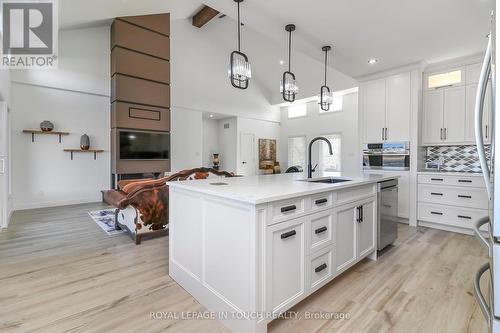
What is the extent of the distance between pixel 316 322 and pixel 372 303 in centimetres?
53

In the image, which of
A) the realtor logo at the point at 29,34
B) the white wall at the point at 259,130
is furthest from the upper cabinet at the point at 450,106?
the realtor logo at the point at 29,34

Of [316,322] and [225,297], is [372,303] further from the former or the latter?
[225,297]

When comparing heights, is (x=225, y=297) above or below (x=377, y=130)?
below

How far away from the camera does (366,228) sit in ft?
8.21

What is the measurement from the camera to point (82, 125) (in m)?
5.89

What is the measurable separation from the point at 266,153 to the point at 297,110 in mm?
2004

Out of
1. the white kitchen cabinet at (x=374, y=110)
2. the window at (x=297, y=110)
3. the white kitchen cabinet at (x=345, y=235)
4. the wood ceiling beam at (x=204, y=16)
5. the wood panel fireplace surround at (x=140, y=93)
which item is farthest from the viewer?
the window at (x=297, y=110)

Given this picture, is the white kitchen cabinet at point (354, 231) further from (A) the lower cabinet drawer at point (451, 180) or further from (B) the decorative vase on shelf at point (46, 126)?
(B) the decorative vase on shelf at point (46, 126)

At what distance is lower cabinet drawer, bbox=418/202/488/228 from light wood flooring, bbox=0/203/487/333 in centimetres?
36

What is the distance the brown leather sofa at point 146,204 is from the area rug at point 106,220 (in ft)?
1.05

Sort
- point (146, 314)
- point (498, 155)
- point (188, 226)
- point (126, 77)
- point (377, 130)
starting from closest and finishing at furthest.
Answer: point (498, 155)
point (146, 314)
point (188, 226)
point (377, 130)
point (126, 77)

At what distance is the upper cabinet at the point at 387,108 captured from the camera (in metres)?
4.18

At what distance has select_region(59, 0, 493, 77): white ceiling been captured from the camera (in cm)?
260

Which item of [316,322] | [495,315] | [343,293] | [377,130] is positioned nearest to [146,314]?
[316,322]
